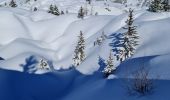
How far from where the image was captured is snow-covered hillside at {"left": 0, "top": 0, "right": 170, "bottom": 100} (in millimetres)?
49656

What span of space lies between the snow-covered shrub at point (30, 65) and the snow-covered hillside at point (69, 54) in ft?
4.01

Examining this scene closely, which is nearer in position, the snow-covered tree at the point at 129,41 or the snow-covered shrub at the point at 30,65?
the snow-covered tree at the point at 129,41

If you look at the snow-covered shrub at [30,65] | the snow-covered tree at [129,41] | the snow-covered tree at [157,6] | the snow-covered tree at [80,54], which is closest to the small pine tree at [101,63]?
the snow-covered tree at [129,41]

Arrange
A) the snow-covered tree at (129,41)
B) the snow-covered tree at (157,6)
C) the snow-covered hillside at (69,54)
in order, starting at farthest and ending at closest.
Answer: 1. the snow-covered tree at (157,6)
2. the snow-covered tree at (129,41)
3. the snow-covered hillside at (69,54)

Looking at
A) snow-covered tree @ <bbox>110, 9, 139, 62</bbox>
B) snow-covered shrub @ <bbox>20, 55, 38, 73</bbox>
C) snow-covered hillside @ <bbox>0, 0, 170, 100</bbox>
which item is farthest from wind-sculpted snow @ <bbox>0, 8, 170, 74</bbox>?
snow-covered tree @ <bbox>110, 9, 139, 62</bbox>

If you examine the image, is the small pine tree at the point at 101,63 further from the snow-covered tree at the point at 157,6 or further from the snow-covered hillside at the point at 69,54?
the snow-covered tree at the point at 157,6

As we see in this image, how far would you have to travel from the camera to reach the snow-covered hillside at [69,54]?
4966cm

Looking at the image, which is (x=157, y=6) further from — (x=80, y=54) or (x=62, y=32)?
(x=80, y=54)

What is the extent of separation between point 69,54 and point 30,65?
73.9 feet

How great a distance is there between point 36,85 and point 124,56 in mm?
18395

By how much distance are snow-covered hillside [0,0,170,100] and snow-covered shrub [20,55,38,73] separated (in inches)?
48.1

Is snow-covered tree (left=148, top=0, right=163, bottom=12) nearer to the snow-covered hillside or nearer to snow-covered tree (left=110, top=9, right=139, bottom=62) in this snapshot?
the snow-covered hillside

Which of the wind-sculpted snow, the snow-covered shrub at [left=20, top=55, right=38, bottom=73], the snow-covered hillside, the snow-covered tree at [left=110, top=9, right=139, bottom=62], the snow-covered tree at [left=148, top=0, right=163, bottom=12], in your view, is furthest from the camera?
the snow-covered tree at [left=148, top=0, right=163, bottom=12]

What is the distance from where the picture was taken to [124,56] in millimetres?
73562
